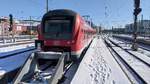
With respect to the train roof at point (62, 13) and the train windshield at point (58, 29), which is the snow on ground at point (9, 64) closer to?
the train windshield at point (58, 29)

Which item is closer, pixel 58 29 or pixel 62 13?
pixel 58 29

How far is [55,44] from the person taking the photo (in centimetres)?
1344

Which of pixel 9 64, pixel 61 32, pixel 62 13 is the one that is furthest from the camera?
pixel 62 13

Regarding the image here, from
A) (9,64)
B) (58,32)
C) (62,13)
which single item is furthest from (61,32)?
(9,64)

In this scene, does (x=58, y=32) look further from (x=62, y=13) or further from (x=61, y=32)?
(x=62, y=13)

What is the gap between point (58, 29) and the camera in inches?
532

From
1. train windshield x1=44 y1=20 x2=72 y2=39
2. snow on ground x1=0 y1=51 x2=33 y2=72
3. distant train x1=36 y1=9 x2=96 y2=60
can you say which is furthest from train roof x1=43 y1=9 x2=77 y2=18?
snow on ground x1=0 y1=51 x2=33 y2=72

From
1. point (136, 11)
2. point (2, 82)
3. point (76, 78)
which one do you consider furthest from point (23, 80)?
point (136, 11)

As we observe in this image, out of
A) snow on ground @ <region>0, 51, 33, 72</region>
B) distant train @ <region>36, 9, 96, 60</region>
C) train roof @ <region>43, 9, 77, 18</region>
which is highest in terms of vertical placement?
train roof @ <region>43, 9, 77, 18</region>

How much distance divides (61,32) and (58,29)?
236 mm

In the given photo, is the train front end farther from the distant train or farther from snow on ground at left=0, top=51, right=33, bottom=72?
snow on ground at left=0, top=51, right=33, bottom=72

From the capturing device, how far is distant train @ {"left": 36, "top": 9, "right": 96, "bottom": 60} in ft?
43.8

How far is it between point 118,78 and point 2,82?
4501mm

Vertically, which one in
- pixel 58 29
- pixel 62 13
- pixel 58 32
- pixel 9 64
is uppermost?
pixel 62 13
